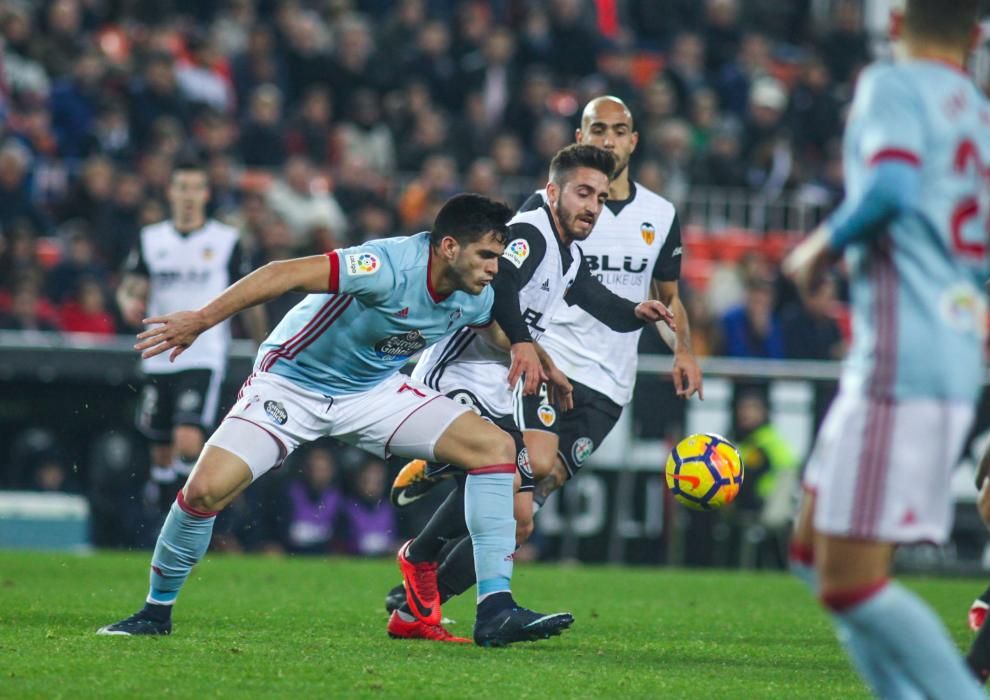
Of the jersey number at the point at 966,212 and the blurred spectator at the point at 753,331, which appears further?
the blurred spectator at the point at 753,331

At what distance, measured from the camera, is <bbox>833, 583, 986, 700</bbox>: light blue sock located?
13.6 feet

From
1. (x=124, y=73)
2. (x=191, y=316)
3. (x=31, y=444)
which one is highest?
(x=124, y=73)

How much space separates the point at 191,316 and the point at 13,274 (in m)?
9.34

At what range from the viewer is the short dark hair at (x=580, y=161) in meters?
7.66

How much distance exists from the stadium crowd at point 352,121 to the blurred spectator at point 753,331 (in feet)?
0.07

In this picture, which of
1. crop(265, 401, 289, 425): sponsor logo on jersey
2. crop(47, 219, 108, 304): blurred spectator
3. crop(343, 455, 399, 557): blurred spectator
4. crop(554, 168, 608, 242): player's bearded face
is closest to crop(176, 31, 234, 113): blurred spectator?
crop(47, 219, 108, 304): blurred spectator

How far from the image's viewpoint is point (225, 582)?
10.5m

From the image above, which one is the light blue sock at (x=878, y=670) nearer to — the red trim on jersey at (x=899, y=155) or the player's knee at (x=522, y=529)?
the red trim on jersey at (x=899, y=155)

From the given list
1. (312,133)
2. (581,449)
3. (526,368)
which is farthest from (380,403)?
(312,133)

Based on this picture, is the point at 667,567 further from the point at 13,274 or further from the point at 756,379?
the point at 13,274

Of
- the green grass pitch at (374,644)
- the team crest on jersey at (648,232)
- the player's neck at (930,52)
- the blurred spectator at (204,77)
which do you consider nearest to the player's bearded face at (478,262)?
the green grass pitch at (374,644)

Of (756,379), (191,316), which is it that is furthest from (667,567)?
(191,316)

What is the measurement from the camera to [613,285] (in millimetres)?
Answer: 8414

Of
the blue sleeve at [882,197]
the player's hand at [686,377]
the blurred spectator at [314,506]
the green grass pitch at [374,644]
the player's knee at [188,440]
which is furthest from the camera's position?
the blurred spectator at [314,506]
